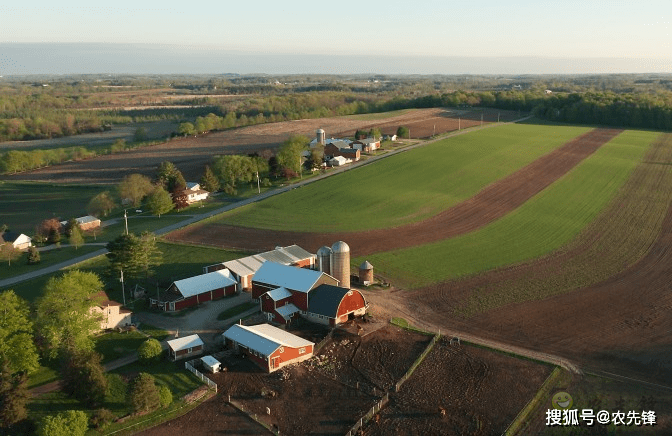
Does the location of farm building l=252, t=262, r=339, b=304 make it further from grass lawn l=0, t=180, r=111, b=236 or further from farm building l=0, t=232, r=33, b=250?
grass lawn l=0, t=180, r=111, b=236

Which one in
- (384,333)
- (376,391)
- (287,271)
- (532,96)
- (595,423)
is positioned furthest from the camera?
(532,96)

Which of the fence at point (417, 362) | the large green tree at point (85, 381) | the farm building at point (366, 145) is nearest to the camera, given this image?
the large green tree at point (85, 381)

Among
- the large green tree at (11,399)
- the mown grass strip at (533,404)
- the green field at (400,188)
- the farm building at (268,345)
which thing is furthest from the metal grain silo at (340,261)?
the large green tree at (11,399)

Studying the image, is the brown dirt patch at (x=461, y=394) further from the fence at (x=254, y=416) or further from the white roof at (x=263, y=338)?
the white roof at (x=263, y=338)

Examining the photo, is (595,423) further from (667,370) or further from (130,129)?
(130,129)

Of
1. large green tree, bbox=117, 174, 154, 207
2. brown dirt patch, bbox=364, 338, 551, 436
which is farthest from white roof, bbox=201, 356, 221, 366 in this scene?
large green tree, bbox=117, 174, 154, 207

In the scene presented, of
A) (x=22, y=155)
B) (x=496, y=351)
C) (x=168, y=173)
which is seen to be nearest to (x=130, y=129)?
(x=22, y=155)
